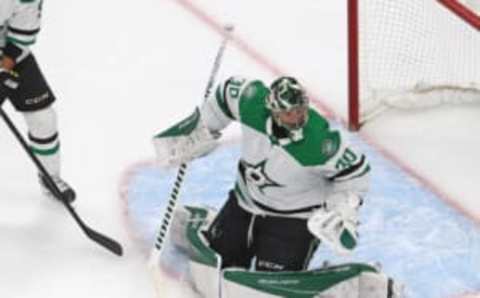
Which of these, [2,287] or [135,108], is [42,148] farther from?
[135,108]

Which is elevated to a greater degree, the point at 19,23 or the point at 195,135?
the point at 19,23

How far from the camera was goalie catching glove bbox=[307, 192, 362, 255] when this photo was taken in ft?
8.55

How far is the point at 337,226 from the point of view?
2.62 m

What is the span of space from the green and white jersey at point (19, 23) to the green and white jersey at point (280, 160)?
0.52 meters

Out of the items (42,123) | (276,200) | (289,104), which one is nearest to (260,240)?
(276,200)

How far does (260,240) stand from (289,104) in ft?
1.43

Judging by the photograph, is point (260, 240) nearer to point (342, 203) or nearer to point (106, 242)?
point (342, 203)

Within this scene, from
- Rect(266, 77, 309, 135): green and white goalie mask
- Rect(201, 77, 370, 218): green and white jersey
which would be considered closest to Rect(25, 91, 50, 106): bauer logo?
Rect(201, 77, 370, 218): green and white jersey

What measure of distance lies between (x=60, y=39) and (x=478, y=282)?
2028mm

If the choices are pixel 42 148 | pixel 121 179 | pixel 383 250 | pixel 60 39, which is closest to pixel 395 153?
pixel 383 250

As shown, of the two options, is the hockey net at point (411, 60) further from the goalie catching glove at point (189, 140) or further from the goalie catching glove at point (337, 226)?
the goalie catching glove at point (337, 226)

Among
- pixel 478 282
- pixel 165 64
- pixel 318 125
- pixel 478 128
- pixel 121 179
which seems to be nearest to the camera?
pixel 318 125

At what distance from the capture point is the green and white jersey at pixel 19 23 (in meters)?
2.92

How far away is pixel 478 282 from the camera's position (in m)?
3.02
